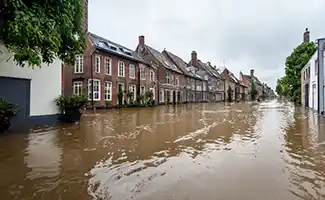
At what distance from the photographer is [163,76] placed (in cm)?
3719

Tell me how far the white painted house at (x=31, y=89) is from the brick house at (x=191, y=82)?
3554 cm

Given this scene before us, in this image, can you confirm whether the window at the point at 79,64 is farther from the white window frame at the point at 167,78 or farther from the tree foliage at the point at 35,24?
the white window frame at the point at 167,78

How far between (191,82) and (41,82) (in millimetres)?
40385

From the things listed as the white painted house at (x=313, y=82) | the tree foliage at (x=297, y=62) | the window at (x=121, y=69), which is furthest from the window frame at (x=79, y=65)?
the tree foliage at (x=297, y=62)

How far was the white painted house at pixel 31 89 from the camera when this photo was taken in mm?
9150

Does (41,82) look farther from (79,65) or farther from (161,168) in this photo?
(79,65)

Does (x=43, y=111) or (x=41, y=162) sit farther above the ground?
(x=43, y=111)

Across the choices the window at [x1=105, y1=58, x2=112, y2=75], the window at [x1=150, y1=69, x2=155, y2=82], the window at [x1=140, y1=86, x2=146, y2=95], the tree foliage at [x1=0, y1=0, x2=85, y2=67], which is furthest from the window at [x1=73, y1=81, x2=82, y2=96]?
the tree foliage at [x1=0, y1=0, x2=85, y2=67]

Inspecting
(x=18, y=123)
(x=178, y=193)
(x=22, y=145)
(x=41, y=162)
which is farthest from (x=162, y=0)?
(x=178, y=193)

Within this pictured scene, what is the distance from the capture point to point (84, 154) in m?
5.79

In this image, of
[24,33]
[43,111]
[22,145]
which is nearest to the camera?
[24,33]

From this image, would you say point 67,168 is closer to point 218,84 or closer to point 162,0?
point 162,0

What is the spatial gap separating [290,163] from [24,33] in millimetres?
6471

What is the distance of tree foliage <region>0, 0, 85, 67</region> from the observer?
5.59 metres
